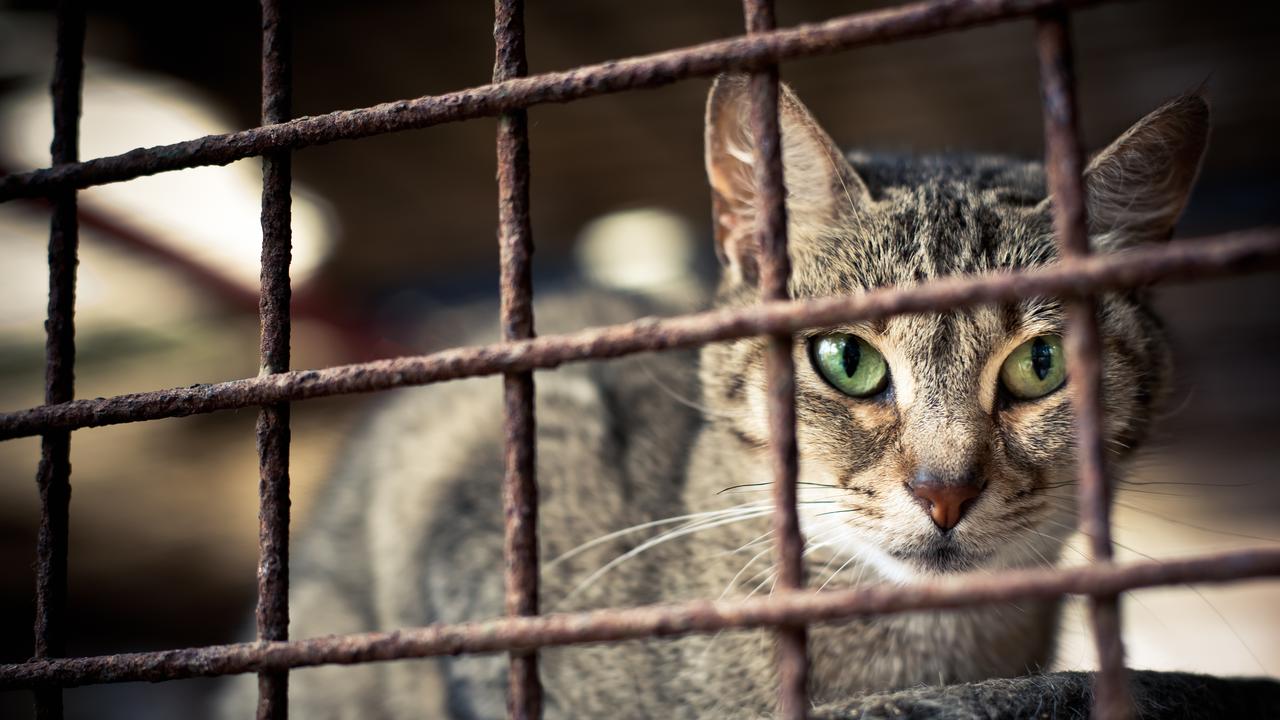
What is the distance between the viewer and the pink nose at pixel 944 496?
1.45 metres

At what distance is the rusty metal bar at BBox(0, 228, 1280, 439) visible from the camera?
0.89 m

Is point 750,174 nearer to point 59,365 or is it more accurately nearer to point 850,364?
point 850,364

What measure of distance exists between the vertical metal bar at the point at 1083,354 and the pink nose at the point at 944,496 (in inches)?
19.8

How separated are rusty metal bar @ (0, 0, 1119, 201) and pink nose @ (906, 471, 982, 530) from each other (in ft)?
2.18

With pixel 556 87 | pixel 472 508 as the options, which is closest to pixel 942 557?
pixel 556 87

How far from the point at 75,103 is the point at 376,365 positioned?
71cm

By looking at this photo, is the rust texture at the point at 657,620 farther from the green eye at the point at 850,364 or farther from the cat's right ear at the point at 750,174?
the cat's right ear at the point at 750,174

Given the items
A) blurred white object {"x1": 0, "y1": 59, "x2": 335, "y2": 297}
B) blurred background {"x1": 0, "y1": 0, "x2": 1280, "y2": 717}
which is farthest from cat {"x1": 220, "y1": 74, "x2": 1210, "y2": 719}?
blurred white object {"x1": 0, "y1": 59, "x2": 335, "y2": 297}

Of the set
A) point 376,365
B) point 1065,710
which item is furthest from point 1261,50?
point 376,365

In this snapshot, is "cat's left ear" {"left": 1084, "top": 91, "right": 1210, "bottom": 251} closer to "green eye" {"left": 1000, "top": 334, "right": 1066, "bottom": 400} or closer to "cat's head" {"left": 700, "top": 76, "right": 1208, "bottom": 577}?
"cat's head" {"left": 700, "top": 76, "right": 1208, "bottom": 577}

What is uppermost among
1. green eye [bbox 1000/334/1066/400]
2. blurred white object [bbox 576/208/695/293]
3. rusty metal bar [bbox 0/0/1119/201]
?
blurred white object [bbox 576/208/695/293]

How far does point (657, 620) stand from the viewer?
996 mm

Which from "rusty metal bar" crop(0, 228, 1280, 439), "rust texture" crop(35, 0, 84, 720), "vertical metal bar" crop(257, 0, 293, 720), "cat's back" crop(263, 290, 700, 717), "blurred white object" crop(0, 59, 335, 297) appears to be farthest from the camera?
"blurred white object" crop(0, 59, 335, 297)

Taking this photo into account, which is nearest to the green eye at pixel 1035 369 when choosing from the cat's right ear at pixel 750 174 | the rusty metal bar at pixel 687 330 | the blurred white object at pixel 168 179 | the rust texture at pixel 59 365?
the cat's right ear at pixel 750 174
